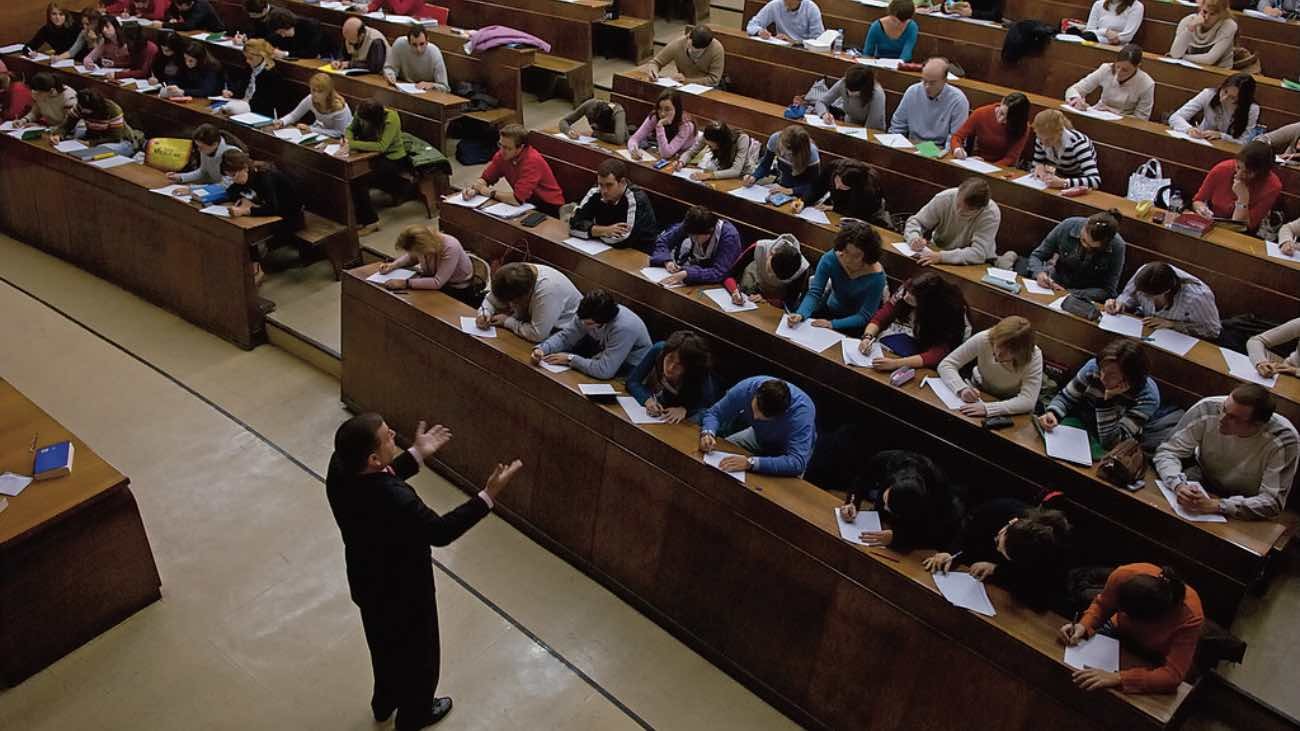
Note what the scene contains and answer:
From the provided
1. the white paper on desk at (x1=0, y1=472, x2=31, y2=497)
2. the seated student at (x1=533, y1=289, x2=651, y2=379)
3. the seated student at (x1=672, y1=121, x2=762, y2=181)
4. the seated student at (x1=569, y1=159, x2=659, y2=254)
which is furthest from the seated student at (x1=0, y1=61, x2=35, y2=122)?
the seated student at (x1=533, y1=289, x2=651, y2=379)

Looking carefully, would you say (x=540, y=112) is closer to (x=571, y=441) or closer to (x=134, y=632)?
A: (x=571, y=441)

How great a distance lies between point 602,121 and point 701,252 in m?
1.58

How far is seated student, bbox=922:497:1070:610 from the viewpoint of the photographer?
109 inches

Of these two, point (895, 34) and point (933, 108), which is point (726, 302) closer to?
point (933, 108)

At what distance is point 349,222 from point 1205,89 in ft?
16.9

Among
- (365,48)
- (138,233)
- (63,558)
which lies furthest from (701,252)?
(365,48)

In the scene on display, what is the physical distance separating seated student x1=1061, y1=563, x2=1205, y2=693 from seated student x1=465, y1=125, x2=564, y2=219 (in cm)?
351

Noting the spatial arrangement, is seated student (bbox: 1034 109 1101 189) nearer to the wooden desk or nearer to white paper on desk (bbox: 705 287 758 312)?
white paper on desk (bbox: 705 287 758 312)

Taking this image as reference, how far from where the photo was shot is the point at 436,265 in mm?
4410

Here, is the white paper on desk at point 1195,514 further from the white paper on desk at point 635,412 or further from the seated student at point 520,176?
the seated student at point 520,176

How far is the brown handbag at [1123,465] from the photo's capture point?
10.4 feet

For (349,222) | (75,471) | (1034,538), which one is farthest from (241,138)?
(1034,538)

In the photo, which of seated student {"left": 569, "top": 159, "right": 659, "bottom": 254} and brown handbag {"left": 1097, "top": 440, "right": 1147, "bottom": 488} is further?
seated student {"left": 569, "top": 159, "right": 659, "bottom": 254}

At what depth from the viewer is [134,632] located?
141 inches
